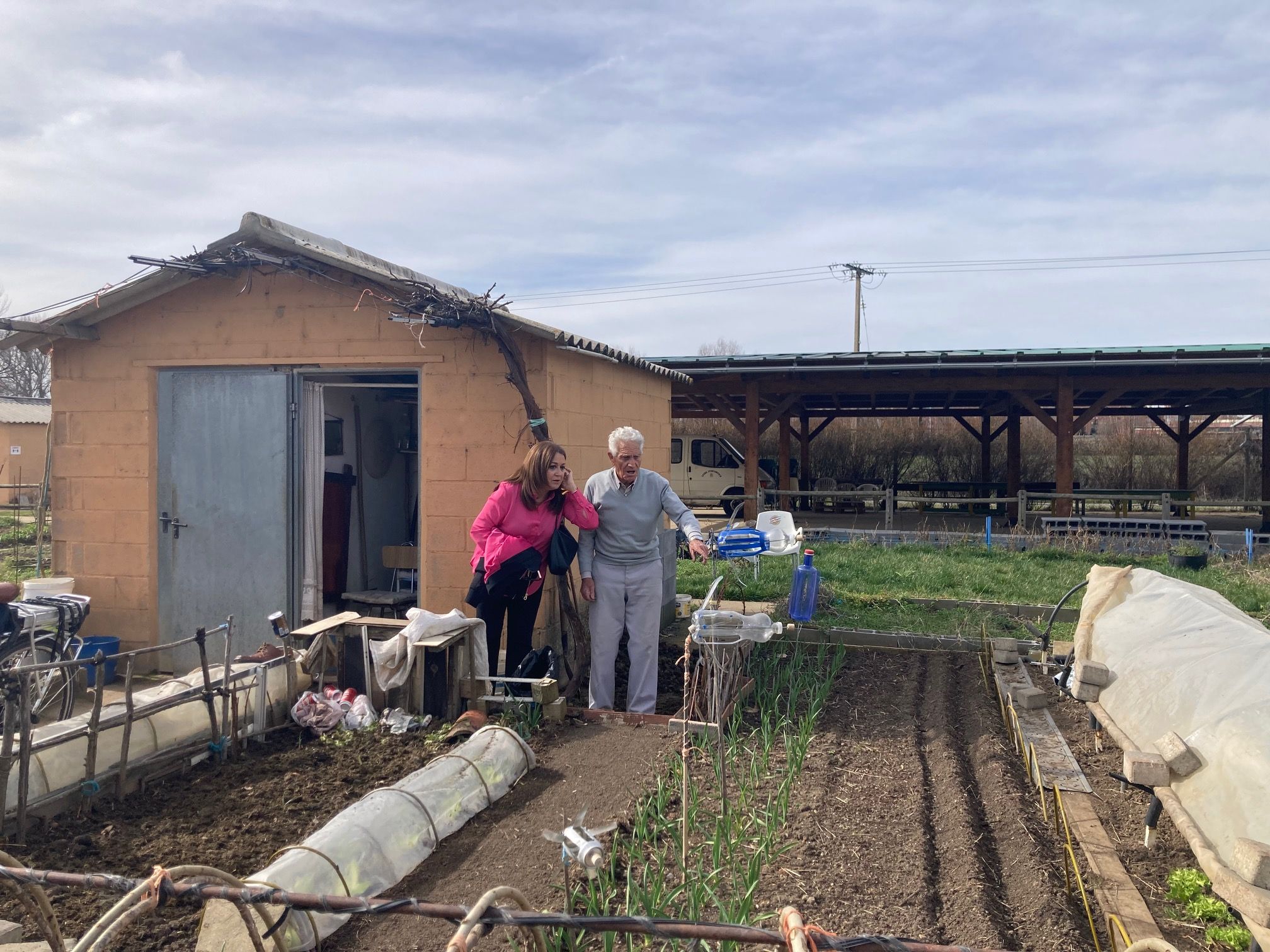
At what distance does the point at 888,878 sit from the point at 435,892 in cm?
157

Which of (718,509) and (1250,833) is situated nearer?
(1250,833)

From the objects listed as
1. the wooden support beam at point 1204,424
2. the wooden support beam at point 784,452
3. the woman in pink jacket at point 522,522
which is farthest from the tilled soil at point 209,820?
the wooden support beam at point 1204,424

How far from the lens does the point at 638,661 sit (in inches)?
220

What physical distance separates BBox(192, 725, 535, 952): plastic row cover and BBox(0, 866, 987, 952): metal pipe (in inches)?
45.0

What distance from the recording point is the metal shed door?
674 centimetres

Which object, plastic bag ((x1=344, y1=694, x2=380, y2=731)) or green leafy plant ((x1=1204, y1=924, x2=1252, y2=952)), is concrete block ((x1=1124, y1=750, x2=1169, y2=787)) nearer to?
green leafy plant ((x1=1204, y1=924, x2=1252, y2=952))

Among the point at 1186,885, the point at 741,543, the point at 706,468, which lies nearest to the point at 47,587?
the point at 741,543

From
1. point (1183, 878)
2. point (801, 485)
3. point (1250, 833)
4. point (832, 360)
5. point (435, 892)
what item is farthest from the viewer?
point (801, 485)

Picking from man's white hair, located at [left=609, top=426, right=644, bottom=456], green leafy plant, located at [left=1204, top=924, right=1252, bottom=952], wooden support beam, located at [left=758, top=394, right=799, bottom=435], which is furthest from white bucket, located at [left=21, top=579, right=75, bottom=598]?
wooden support beam, located at [left=758, top=394, right=799, bottom=435]

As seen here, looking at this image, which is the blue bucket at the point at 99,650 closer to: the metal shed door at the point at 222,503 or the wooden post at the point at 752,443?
the metal shed door at the point at 222,503

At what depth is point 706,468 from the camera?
21.8 metres

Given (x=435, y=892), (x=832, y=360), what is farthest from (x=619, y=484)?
(x=832, y=360)

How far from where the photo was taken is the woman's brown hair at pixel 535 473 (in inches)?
209

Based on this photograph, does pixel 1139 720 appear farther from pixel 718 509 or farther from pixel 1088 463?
pixel 1088 463
